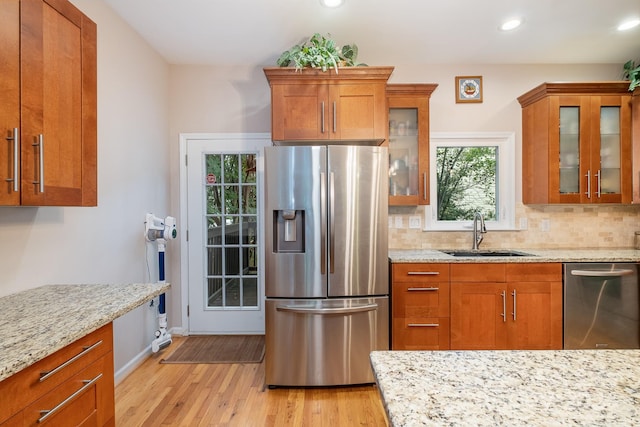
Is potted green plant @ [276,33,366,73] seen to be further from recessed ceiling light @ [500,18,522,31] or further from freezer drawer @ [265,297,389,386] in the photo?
freezer drawer @ [265,297,389,386]

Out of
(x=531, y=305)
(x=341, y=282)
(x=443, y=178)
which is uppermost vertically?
(x=443, y=178)

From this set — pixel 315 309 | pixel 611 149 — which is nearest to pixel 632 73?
pixel 611 149

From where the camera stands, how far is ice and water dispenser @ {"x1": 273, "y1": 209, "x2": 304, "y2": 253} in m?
2.36

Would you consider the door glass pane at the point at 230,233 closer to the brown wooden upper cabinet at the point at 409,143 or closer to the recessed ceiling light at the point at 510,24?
the brown wooden upper cabinet at the point at 409,143

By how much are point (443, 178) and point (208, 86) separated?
2.49 m

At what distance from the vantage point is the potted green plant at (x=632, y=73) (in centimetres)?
276

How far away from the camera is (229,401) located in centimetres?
221

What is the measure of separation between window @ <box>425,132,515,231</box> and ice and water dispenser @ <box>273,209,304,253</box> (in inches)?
56.2

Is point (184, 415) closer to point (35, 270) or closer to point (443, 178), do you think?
point (35, 270)

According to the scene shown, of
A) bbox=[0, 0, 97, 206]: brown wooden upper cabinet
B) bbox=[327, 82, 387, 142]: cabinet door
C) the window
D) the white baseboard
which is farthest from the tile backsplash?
bbox=[0, 0, 97, 206]: brown wooden upper cabinet

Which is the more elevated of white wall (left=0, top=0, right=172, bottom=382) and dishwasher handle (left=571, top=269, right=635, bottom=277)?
white wall (left=0, top=0, right=172, bottom=382)

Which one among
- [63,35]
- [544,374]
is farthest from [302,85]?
[544,374]

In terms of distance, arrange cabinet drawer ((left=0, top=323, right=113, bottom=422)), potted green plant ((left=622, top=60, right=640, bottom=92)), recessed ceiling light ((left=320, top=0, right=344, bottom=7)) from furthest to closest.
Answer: potted green plant ((left=622, top=60, right=640, bottom=92))
recessed ceiling light ((left=320, top=0, right=344, bottom=7))
cabinet drawer ((left=0, top=323, right=113, bottom=422))

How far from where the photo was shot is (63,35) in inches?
56.9
